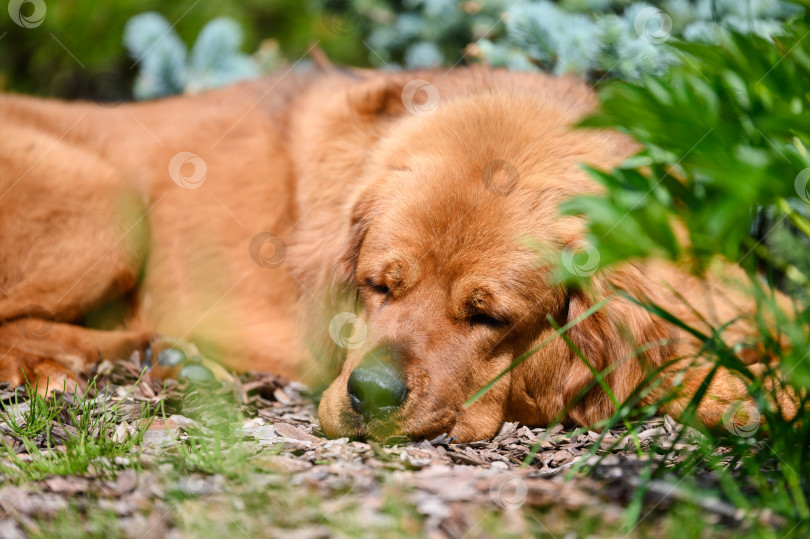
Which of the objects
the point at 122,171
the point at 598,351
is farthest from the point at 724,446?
the point at 122,171

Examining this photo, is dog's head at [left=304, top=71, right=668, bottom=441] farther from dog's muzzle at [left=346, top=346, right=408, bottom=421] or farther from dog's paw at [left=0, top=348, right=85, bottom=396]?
dog's paw at [left=0, top=348, right=85, bottom=396]

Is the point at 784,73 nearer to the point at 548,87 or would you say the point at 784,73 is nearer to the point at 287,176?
the point at 548,87

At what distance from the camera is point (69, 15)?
22.2 ft

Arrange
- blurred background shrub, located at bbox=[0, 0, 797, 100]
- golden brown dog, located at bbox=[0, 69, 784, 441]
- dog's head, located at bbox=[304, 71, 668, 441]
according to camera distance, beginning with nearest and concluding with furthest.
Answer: dog's head, located at bbox=[304, 71, 668, 441]
golden brown dog, located at bbox=[0, 69, 784, 441]
blurred background shrub, located at bbox=[0, 0, 797, 100]

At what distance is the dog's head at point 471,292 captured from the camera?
276cm

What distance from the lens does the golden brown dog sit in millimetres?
2916

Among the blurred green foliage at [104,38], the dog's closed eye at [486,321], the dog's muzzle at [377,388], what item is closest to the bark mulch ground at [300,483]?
the dog's muzzle at [377,388]

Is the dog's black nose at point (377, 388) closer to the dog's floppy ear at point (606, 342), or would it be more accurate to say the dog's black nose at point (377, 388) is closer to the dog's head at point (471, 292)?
the dog's head at point (471, 292)

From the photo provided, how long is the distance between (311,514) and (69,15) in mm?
6430

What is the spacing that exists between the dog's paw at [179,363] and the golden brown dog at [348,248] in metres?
0.03

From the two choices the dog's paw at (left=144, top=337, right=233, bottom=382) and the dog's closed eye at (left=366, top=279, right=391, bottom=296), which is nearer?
the dog's closed eye at (left=366, top=279, right=391, bottom=296)

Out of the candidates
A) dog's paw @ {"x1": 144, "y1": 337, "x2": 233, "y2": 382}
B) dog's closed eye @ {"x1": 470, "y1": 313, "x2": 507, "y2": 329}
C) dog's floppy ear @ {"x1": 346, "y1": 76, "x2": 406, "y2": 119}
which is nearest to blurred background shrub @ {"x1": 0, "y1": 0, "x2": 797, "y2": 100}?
dog's floppy ear @ {"x1": 346, "y1": 76, "x2": 406, "y2": 119}

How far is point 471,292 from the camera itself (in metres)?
2.90

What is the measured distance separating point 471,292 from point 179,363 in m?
1.71
